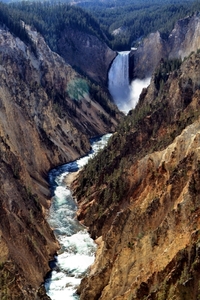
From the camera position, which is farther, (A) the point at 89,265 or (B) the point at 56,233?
(B) the point at 56,233

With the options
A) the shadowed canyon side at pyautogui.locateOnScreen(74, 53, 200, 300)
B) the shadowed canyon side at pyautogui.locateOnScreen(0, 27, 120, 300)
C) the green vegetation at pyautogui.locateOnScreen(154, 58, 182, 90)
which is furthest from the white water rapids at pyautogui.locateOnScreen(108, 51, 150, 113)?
the shadowed canyon side at pyautogui.locateOnScreen(74, 53, 200, 300)

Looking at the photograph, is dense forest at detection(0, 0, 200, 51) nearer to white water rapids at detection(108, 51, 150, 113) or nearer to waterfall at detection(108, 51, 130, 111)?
waterfall at detection(108, 51, 130, 111)

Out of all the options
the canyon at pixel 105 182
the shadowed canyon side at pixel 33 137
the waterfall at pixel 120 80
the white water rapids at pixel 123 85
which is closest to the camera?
the canyon at pixel 105 182

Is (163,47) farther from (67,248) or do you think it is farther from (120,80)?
(67,248)

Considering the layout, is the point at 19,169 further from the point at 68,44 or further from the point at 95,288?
the point at 68,44

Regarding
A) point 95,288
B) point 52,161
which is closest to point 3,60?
point 52,161

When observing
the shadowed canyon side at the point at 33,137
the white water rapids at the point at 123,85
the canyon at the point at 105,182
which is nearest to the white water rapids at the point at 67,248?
the canyon at the point at 105,182

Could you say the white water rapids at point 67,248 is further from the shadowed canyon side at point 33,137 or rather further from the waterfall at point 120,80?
the waterfall at point 120,80
